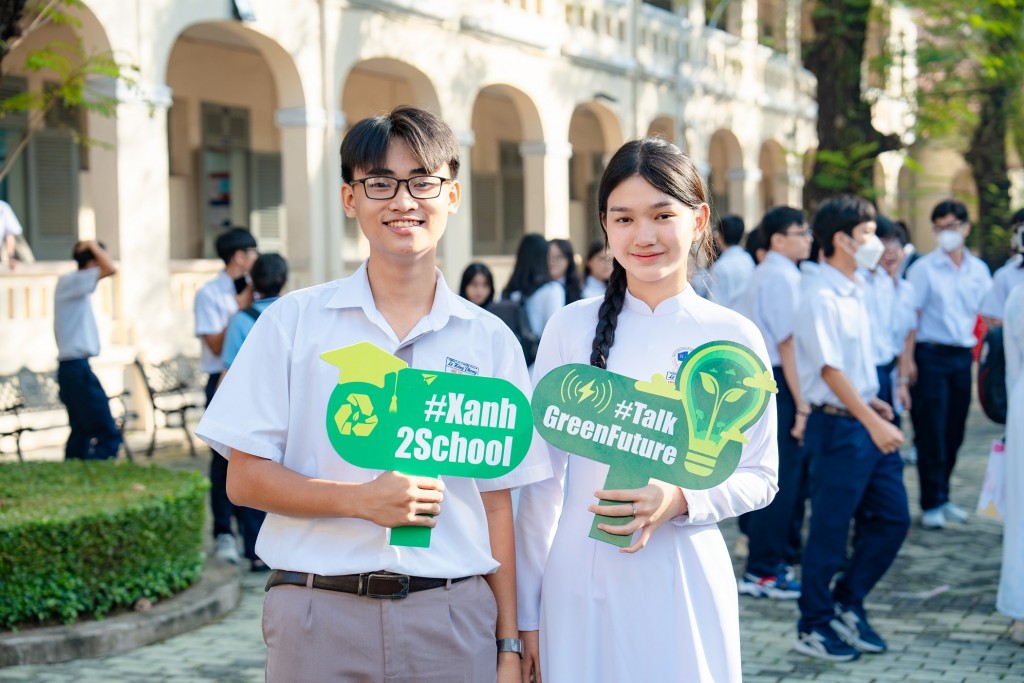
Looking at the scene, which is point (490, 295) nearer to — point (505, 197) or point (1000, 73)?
point (1000, 73)

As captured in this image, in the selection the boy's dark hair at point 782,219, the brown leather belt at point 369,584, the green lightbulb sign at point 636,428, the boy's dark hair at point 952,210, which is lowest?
the brown leather belt at point 369,584

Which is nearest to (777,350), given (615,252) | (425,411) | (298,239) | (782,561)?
(782,561)

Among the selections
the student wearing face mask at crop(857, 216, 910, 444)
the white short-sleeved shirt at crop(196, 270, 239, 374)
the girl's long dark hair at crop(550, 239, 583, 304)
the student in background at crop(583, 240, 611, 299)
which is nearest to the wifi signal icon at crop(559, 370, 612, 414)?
the student wearing face mask at crop(857, 216, 910, 444)

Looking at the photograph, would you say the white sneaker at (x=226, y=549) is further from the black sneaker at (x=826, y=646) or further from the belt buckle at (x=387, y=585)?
the belt buckle at (x=387, y=585)

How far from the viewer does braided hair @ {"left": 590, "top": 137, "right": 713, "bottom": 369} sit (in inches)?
112

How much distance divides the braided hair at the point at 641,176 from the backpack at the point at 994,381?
149 inches

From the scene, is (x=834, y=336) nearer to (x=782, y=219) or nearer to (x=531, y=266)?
(x=782, y=219)

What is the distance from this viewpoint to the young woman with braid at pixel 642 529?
2.79 metres

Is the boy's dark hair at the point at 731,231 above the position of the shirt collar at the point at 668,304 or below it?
above

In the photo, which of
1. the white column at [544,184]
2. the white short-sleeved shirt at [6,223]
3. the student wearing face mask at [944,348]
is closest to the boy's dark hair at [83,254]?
the white short-sleeved shirt at [6,223]

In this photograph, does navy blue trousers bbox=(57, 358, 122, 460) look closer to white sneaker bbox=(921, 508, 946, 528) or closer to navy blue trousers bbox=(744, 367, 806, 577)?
navy blue trousers bbox=(744, 367, 806, 577)

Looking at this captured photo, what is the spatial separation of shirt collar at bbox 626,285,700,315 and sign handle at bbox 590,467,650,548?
418 mm

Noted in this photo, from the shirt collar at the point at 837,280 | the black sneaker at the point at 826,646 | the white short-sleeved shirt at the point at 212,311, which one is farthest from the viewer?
the white short-sleeved shirt at the point at 212,311

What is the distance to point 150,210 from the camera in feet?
41.9
